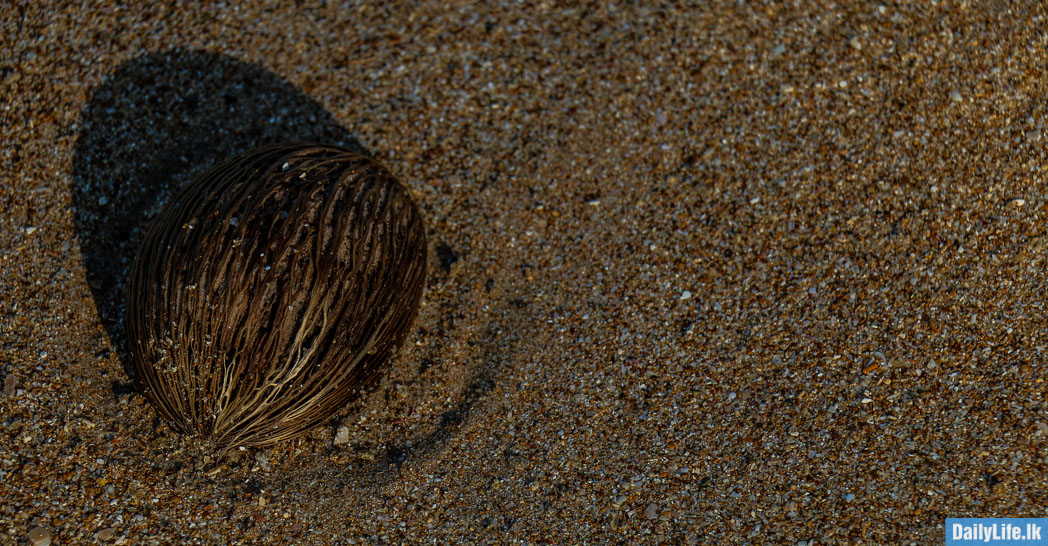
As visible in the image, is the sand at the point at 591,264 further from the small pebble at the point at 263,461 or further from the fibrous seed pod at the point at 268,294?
the fibrous seed pod at the point at 268,294

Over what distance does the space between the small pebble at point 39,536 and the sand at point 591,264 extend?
2 cm

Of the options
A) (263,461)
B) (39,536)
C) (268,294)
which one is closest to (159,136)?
(268,294)

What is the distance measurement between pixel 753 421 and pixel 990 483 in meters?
0.86

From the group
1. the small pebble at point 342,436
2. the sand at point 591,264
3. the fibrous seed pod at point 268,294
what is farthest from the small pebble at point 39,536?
the small pebble at point 342,436

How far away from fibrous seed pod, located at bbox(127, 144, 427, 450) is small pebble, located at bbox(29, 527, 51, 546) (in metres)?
0.67

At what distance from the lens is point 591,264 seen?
3219 millimetres

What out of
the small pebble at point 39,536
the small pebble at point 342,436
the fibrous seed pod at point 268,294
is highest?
the fibrous seed pod at point 268,294

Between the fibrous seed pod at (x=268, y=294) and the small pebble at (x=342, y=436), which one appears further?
the small pebble at (x=342, y=436)

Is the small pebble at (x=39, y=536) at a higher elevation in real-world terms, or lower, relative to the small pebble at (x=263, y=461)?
higher

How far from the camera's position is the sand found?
289 cm

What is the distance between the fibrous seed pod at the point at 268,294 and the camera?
2479mm

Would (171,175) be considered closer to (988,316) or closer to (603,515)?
(603,515)

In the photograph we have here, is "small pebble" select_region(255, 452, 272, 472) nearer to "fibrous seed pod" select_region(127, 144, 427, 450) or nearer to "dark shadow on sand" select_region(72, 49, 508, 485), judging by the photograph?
"fibrous seed pod" select_region(127, 144, 427, 450)

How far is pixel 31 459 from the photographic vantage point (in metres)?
2.91
